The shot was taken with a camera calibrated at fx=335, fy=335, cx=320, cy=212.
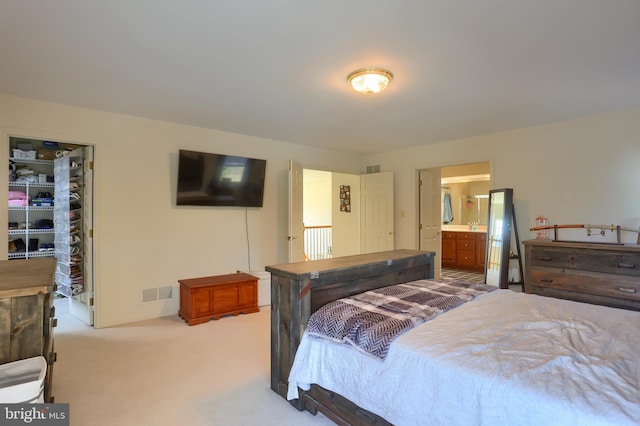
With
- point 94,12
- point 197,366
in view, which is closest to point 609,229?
point 197,366

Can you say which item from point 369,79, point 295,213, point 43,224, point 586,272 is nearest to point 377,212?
point 295,213

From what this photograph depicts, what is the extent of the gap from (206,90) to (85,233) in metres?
2.30

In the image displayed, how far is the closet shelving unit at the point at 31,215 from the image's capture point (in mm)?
4523

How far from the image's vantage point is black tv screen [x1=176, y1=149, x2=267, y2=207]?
4168 mm

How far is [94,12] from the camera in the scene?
6.14 feet

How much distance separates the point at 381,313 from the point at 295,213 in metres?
3.15

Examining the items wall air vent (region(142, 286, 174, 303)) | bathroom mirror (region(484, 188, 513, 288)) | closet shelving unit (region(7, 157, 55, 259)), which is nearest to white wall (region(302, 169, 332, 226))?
bathroom mirror (region(484, 188, 513, 288))

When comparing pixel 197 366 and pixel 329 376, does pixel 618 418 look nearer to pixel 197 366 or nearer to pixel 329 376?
pixel 329 376

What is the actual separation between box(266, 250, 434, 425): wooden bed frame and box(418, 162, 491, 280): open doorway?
10.9 ft

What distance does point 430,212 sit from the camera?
573 centimetres

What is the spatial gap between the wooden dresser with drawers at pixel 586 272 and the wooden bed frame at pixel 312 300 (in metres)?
2.16

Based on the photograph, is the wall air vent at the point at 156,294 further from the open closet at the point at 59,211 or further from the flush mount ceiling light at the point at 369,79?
the flush mount ceiling light at the point at 369,79

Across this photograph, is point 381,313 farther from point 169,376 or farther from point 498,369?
point 169,376

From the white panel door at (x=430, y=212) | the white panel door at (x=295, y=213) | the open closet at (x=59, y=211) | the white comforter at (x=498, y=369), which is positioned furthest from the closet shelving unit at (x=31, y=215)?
the white panel door at (x=430, y=212)
